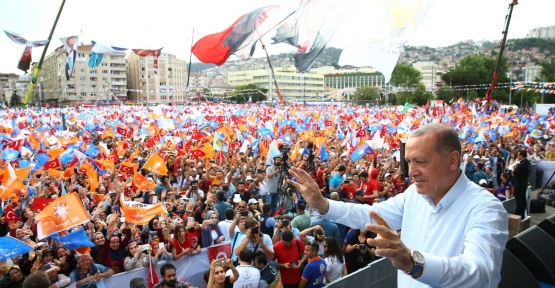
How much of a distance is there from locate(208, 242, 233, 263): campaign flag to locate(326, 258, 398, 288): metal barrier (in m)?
2.21

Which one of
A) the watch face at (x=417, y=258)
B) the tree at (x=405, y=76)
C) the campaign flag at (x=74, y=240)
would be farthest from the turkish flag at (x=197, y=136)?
the tree at (x=405, y=76)

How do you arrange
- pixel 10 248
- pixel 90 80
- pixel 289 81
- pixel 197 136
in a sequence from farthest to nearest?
pixel 289 81, pixel 90 80, pixel 197 136, pixel 10 248

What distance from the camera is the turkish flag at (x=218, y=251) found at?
6.32m

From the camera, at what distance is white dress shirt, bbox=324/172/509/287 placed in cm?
161

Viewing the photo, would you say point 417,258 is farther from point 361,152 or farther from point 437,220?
point 361,152

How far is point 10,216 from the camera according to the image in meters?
7.16

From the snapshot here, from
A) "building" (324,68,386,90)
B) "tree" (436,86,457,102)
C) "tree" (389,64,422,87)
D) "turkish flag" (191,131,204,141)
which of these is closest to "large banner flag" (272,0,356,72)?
"turkish flag" (191,131,204,141)

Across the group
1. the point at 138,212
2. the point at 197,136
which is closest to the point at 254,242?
the point at 138,212

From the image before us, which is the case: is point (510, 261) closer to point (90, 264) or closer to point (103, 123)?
point (90, 264)

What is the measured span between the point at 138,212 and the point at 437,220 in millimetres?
5165

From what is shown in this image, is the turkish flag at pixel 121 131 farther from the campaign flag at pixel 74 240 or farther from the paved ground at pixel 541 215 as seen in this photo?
the paved ground at pixel 541 215

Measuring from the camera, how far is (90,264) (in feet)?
17.6

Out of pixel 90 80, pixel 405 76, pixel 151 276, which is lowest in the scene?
pixel 151 276

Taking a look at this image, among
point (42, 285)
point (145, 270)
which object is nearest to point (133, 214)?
point (145, 270)
